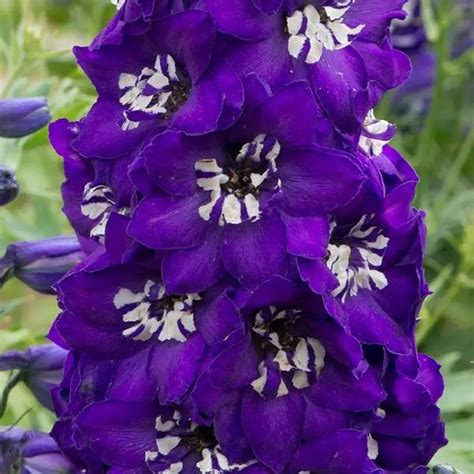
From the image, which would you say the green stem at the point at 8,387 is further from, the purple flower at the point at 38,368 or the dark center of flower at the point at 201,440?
the dark center of flower at the point at 201,440

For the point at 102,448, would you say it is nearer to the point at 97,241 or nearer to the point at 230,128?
the point at 97,241

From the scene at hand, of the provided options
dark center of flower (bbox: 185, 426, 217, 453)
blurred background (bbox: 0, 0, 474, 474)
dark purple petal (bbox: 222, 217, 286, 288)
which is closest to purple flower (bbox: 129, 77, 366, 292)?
dark purple petal (bbox: 222, 217, 286, 288)

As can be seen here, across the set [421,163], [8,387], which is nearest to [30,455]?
[8,387]

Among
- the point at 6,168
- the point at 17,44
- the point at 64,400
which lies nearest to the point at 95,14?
the point at 17,44

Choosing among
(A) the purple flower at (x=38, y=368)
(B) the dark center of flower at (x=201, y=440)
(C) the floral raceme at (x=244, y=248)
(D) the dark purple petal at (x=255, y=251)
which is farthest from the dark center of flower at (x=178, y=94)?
(A) the purple flower at (x=38, y=368)

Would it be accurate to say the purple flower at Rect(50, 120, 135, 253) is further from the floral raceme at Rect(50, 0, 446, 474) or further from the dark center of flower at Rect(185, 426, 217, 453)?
the dark center of flower at Rect(185, 426, 217, 453)

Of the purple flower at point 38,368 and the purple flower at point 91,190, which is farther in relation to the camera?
the purple flower at point 38,368

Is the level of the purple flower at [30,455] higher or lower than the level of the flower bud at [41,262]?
lower
